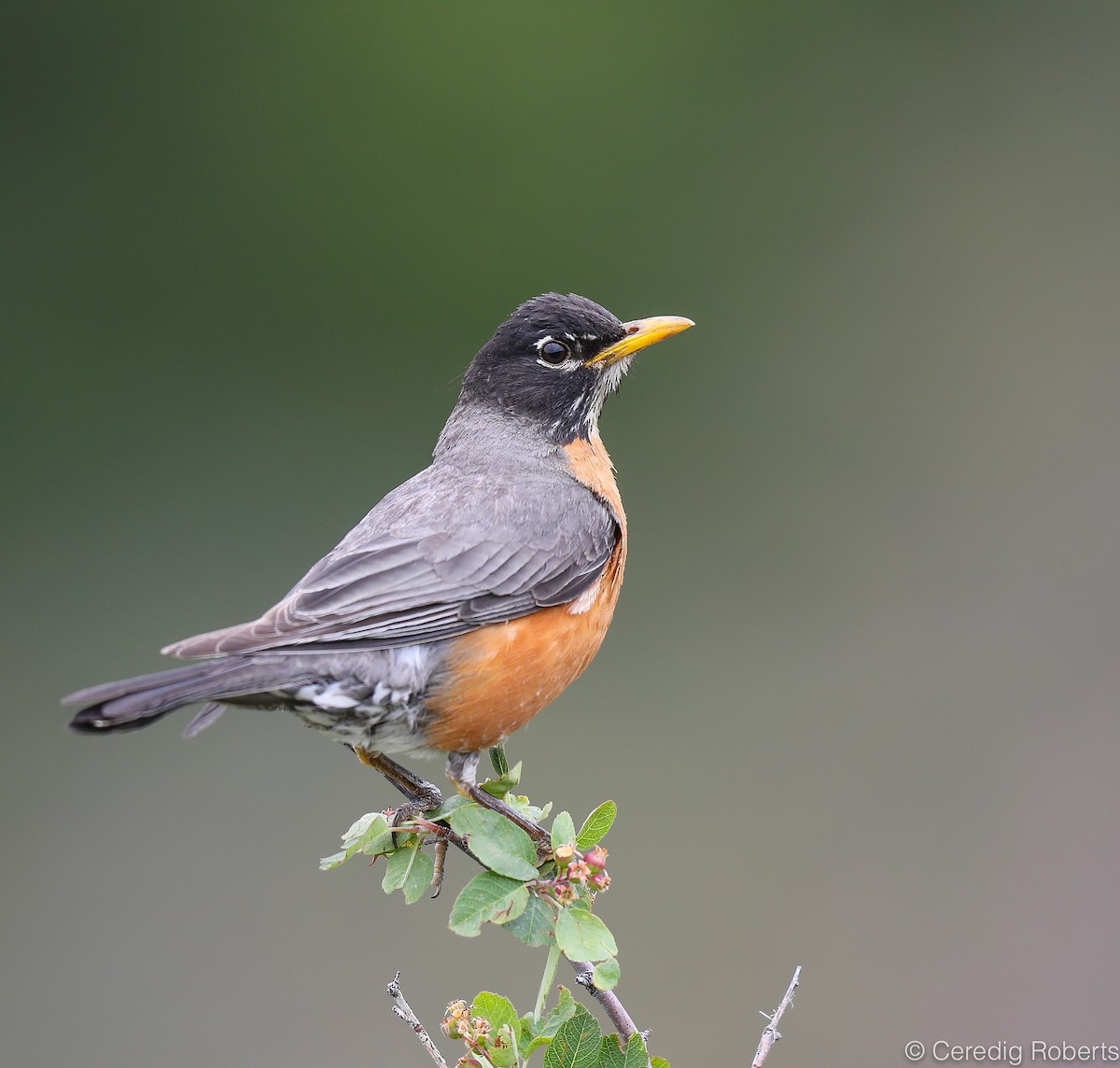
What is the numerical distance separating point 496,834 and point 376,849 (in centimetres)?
33

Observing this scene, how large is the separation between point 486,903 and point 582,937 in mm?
183

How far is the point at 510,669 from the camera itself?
111 inches

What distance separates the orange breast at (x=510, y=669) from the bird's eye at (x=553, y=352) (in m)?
0.77

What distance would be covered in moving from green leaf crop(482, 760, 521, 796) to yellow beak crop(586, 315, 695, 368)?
138 centimetres

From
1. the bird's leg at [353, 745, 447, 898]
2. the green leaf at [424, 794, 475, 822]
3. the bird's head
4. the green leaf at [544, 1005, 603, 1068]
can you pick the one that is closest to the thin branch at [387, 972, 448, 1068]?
the green leaf at [544, 1005, 603, 1068]

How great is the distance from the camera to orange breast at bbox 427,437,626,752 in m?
2.75

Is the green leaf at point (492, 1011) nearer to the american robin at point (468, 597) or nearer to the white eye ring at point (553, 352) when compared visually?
the american robin at point (468, 597)

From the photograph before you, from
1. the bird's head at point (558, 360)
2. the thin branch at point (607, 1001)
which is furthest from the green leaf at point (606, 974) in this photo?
the bird's head at point (558, 360)

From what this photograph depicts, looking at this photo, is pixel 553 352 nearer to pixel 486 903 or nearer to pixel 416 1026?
pixel 486 903

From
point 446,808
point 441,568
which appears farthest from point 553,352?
point 446,808

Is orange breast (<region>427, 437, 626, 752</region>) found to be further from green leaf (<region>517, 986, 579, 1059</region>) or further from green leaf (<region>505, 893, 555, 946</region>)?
green leaf (<region>517, 986, 579, 1059</region>)

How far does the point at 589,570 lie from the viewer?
10.2 ft

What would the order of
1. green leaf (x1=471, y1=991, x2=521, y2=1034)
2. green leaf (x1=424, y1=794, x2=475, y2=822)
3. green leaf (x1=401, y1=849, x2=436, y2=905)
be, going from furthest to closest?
1. green leaf (x1=424, y1=794, x2=475, y2=822)
2. green leaf (x1=401, y1=849, x2=436, y2=905)
3. green leaf (x1=471, y1=991, x2=521, y2=1034)

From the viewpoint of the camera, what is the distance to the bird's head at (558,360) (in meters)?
3.54
